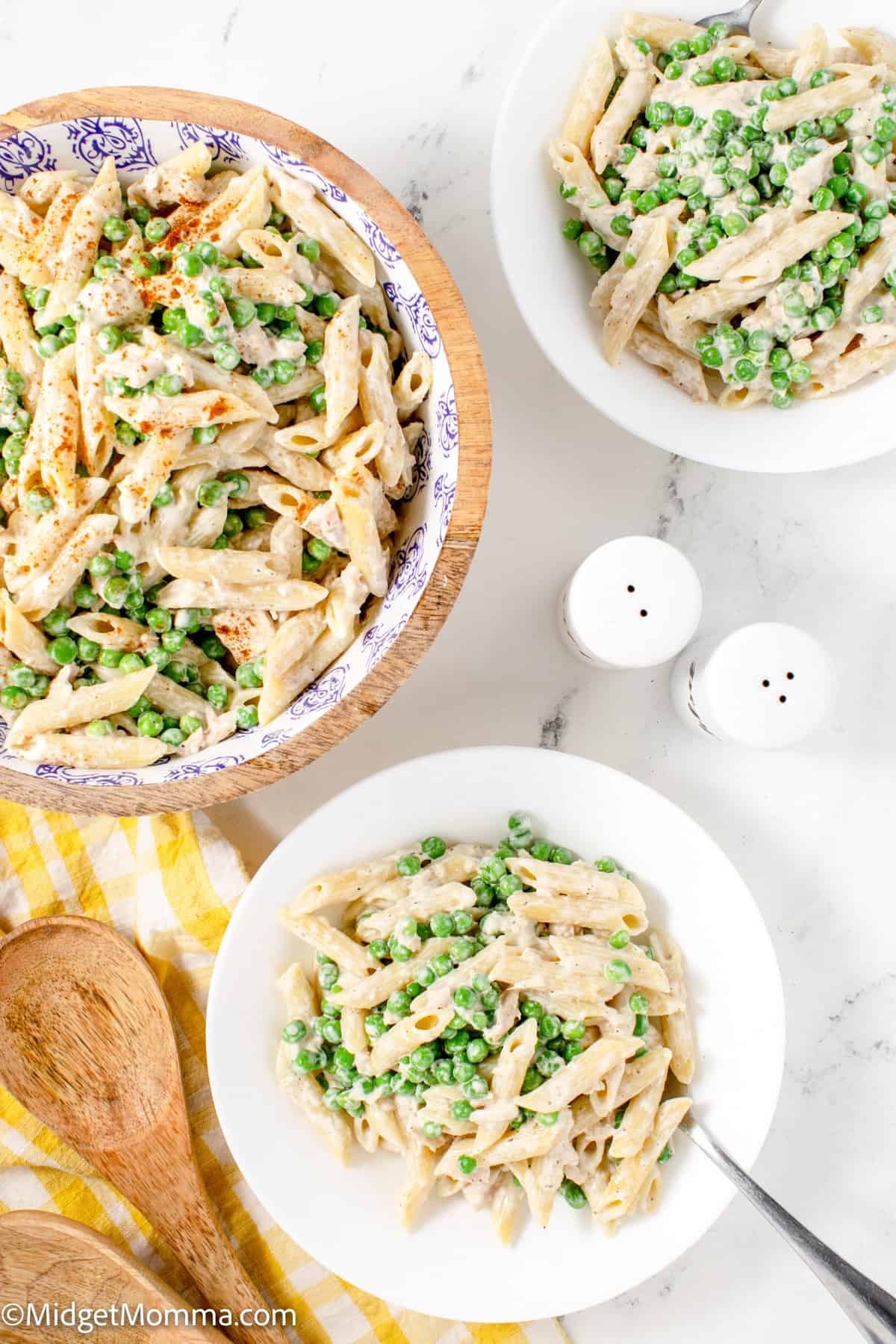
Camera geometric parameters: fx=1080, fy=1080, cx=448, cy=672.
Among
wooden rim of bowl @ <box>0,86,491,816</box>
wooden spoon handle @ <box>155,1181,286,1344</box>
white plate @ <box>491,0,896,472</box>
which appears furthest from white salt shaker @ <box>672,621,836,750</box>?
wooden spoon handle @ <box>155,1181,286,1344</box>

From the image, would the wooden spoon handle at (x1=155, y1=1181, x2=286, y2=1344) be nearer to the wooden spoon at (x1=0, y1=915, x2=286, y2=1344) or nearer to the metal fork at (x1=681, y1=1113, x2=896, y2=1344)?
the wooden spoon at (x1=0, y1=915, x2=286, y2=1344)

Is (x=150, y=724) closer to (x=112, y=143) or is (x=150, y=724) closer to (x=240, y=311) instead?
(x=240, y=311)

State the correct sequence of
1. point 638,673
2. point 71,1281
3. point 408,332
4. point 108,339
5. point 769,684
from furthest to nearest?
point 638,673
point 71,1281
point 769,684
point 408,332
point 108,339

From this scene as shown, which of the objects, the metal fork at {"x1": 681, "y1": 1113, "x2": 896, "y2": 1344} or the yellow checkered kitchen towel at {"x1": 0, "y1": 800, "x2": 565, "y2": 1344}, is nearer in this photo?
the metal fork at {"x1": 681, "y1": 1113, "x2": 896, "y2": 1344}

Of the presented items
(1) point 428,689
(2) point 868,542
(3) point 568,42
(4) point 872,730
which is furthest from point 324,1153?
(3) point 568,42

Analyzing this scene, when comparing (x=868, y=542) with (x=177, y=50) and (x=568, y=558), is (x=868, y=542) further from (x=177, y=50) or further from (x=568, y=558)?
(x=177, y=50)

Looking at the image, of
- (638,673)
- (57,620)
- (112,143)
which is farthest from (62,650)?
(638,673)
